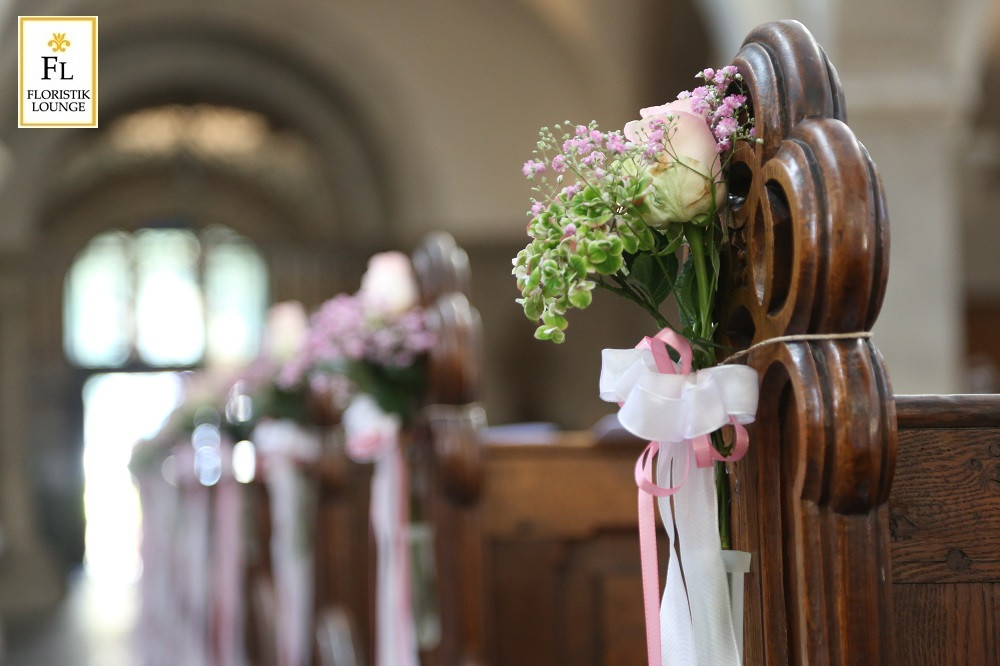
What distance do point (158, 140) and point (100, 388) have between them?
2.98 metres

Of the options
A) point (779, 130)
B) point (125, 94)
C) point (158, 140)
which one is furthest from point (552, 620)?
point (158, 140)

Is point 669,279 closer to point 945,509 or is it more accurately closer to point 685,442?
point 685,442

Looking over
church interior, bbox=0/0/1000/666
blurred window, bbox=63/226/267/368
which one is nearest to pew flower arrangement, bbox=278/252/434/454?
church interior, bbox=0/0/1000/666

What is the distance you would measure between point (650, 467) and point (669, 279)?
21 cm

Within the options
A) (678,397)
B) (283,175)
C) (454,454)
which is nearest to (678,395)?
(678,397)

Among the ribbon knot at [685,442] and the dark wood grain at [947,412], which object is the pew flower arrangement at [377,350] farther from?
the dark wood grain at [947,412]

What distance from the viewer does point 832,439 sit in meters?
1.14

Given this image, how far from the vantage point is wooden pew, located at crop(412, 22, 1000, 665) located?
1.15m

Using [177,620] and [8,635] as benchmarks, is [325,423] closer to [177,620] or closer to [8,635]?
[177,620]

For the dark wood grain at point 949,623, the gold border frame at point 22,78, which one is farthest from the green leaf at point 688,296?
the gold border frame at point 22,78

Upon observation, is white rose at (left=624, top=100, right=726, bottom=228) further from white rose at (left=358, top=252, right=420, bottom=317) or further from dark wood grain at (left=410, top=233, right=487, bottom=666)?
white rose at (left=358, top=252, right=420, bottom=317)

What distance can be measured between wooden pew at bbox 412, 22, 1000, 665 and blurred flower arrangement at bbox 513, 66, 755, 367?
36 mm

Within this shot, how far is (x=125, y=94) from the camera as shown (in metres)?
11.0

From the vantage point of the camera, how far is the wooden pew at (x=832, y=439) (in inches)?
45.4
